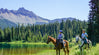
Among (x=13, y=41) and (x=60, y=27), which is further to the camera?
(x=60, y=27)

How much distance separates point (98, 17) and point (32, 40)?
387ft

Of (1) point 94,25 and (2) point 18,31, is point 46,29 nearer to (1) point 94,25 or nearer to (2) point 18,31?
(2) point 18,31

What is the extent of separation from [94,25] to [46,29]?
153m

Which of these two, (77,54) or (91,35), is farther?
(91,35)

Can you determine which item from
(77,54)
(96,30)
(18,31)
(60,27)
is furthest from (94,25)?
Answer: (60,27)

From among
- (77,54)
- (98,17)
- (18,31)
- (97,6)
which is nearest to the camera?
(77,54)

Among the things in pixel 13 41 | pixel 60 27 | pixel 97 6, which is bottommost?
pixel 13 41

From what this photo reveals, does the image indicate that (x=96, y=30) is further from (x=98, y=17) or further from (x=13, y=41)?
(x=13, y=41)

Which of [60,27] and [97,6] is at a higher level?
[97,6]

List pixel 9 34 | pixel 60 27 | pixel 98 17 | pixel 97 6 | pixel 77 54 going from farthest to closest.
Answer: pixel 60 27 < pixel 9 34 < pixel 97 6 < pixel 98 17 < pixel 77 54

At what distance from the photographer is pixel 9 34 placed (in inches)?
5689

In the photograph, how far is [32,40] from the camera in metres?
146

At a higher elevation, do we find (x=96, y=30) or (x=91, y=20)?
(x=91, y=20)

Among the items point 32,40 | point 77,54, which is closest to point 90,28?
point 77,54
